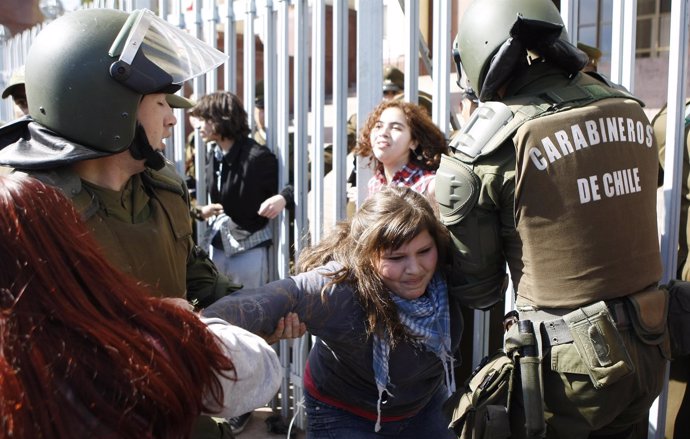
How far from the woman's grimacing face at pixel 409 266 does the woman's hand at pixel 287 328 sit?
1.20ft

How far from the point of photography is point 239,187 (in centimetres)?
440

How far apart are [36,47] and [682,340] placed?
222cm

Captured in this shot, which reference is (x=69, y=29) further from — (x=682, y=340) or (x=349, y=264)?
(x=682, y=340)

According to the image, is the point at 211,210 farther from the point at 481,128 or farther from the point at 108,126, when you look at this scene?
the point at 481,128

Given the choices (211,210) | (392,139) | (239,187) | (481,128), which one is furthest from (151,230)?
(211,210)

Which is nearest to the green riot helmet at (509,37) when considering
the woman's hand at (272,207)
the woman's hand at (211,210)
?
the woman's hand at (272,207)

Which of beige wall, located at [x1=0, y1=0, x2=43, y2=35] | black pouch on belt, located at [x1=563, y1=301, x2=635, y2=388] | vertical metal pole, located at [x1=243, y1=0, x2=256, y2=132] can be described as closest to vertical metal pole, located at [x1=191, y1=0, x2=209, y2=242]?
vertical metal pole, located at [x1=243, y1=0, x2=256, y2=132]

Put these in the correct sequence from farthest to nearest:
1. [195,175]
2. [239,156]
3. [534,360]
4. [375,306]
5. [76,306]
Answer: [195,175] → [239,156] → [375,306] → [534,360] → [76,306]

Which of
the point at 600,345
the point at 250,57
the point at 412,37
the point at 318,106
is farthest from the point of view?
the point at 250,57

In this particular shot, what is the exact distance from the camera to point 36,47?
230 cm

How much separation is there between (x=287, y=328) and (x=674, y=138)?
1.57 meters

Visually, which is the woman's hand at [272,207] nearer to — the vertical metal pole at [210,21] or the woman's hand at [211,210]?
the woman's hand at [211,210]

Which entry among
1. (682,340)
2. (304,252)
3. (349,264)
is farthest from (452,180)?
(682,340)

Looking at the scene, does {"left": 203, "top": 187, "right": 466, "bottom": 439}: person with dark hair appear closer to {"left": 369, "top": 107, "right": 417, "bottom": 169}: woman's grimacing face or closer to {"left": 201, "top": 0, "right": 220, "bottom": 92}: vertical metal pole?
{"left": 369, "top": 107, "right": 417, "bottom": 169}: woman's grimacing face
